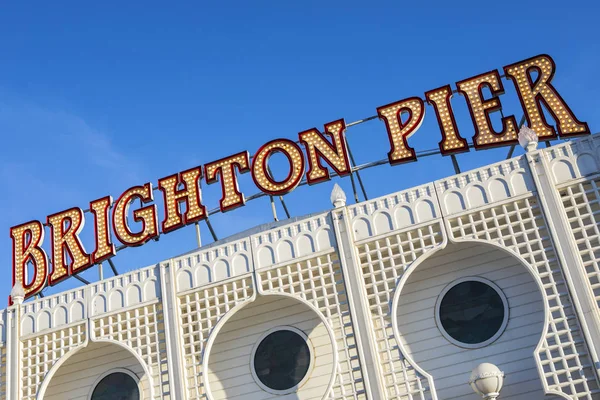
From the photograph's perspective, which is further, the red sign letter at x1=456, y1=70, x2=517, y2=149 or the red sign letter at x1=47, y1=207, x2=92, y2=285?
the red sign letter at x1=47, y1=207, x2=92, y2=285

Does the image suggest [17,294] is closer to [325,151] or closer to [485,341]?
[325,151]

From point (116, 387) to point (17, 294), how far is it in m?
4.51

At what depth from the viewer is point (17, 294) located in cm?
2275

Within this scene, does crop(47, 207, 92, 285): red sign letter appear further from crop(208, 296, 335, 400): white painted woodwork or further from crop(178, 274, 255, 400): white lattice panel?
crop(208, 296, 335, 400): white painted woodwork

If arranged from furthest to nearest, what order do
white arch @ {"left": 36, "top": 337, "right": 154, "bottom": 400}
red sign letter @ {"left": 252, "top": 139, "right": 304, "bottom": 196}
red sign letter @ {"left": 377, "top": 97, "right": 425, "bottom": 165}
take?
red sign letter @ {"left": 252, "top": 139, "right": 304, "bottom": 196} → red sign letter @ {"left": 377, "top": 97, "right": 425, "bottom": 165} → white arch @ {"left": 36, "top": 337, "right": 154, "bottom": 400}

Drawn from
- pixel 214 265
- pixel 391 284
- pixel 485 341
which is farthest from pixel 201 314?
pixel 485 341

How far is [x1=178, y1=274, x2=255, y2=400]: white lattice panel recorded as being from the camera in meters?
19.6

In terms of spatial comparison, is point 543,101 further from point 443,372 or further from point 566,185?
point 443,372

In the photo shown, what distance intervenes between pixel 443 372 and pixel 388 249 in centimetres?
339

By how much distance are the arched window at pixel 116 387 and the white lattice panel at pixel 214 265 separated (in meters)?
3.24

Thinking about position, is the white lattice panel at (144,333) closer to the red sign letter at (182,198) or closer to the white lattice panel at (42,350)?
the white lattice panel at (42,350)

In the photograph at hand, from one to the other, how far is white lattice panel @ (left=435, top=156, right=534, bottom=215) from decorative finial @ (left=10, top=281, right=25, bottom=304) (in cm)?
1335

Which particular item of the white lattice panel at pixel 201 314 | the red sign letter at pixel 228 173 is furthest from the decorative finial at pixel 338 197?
the red sign letter at pixel 228 173

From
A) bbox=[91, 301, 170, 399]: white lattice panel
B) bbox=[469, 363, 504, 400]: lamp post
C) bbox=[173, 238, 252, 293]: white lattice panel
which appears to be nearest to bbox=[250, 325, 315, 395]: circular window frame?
bbox=[173, 238, 252, 293]: white lattice panel
